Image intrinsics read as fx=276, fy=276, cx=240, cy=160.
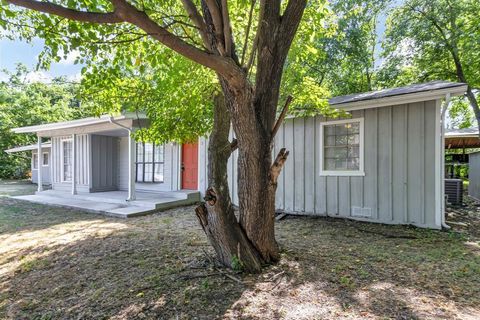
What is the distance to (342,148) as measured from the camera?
21.9ft

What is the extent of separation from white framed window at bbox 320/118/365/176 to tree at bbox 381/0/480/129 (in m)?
7.73

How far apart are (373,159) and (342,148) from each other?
0.77 meters

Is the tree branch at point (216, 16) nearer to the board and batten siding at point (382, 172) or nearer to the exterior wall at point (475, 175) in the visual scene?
the board and batten siding at point (382, 172)

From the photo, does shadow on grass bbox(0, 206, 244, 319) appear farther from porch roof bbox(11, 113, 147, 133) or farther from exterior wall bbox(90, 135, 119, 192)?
exterior wall bbox(90, 135, 119, 192)

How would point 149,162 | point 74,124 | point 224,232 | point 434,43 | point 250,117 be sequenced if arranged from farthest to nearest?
point 434,43, point 149,162, point 74,124, point 224,232, point 250,117

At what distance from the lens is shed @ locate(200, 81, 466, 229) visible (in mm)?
5465

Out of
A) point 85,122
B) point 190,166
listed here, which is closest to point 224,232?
point 190,166

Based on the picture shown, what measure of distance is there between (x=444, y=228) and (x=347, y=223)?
5.87ft

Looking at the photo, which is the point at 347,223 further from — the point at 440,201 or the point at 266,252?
the point at 266,252

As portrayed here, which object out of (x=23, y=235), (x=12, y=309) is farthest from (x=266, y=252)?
(x=23, y=235)

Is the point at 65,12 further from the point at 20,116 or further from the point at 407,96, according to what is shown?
the point at 20,116

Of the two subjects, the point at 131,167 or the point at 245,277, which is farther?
the point at 131,167

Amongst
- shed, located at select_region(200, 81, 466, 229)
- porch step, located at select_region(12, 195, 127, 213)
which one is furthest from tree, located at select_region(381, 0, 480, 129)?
porch step, located at select_region(12, 195, 127, 213)

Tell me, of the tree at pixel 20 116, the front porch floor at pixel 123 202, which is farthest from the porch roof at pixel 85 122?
the tree at pixel 20 116
